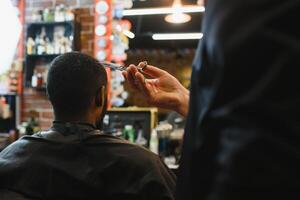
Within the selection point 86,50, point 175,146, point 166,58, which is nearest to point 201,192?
point 175,146

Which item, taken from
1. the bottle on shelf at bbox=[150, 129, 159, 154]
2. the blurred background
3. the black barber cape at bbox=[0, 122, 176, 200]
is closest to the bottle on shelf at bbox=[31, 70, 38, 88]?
the blurred background

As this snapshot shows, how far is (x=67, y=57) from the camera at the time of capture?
179 cm

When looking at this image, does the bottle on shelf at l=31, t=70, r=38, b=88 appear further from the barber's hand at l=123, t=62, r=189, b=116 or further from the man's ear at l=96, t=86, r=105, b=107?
the barber's hand at l=123, t=62, r=189, b=116

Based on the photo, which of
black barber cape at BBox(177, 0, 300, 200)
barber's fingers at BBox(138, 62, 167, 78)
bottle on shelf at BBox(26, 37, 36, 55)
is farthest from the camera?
bottle on shelf at BBox(26, 37, 36, 55)

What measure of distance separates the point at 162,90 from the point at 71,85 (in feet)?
1.83

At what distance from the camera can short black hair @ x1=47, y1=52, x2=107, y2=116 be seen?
1749 millimetres

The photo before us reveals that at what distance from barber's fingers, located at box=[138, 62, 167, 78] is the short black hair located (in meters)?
0.42

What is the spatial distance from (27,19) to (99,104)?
2832mm

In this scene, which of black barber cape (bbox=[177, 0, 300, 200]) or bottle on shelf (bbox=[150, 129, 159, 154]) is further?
bottle on shelf (bbox=[150, 129, 159, 154])

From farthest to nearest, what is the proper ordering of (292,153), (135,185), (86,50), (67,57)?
(86,50)
(67,57)
(135,185)
(292,153)

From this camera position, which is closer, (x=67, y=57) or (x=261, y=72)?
(x=261, y=72)

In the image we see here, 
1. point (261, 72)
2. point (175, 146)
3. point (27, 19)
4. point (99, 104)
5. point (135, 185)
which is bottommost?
point (175, 146)

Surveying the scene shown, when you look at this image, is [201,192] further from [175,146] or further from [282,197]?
[175,146]

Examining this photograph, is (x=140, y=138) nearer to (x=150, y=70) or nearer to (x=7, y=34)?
(x=7, y=34)
